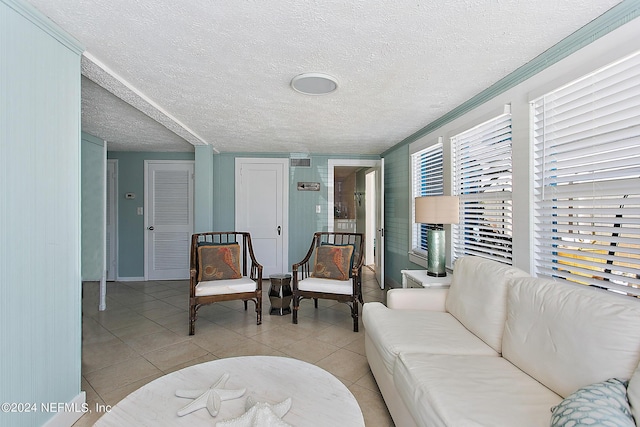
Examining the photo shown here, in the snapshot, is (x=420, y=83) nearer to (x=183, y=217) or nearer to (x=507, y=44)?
(x=507, y=44)

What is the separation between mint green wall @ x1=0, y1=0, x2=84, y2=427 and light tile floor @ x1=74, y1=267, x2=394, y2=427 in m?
0.48

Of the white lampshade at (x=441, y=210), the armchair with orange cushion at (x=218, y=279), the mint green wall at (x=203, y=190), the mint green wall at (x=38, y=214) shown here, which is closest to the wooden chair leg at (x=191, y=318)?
the armchair with orange cushion at (x=218, y=279)

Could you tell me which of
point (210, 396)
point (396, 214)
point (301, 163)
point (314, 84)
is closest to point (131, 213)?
point (301, 163)

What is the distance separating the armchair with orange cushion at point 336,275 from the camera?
3.07m

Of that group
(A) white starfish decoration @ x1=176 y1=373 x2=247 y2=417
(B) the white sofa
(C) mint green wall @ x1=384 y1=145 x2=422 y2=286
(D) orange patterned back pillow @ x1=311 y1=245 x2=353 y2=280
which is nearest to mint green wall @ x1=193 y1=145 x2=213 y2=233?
(D) orange patterned back pillow @ x1=311 y1=245 x2=353 y2=280

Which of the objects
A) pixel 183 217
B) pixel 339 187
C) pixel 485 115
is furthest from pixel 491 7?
pixel 339 187

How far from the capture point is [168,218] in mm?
5160

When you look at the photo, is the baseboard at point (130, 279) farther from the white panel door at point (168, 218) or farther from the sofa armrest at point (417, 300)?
the sofa armrest at point (417, 300)

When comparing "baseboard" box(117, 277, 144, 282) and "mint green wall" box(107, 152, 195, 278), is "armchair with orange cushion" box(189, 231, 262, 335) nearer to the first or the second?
"mint green wall" box(107, 152, 195, 278)

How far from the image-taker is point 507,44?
176 cm

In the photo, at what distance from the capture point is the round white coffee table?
1174 millimetres

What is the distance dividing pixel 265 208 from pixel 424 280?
326 centimetres

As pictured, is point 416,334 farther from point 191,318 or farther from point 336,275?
point 191,318

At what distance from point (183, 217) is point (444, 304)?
14.7 ft
